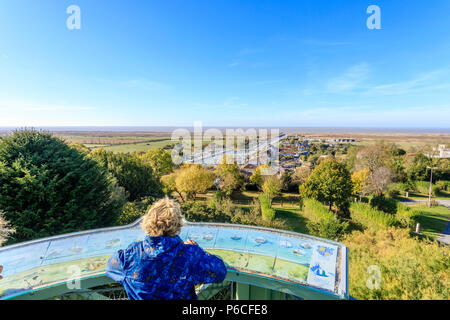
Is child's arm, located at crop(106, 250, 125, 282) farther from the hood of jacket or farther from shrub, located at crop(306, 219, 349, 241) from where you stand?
shrub, located at crop(306, 219, 349, 241)

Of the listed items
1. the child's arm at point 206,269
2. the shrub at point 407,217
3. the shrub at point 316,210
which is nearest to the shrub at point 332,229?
the shrub at point 316,210

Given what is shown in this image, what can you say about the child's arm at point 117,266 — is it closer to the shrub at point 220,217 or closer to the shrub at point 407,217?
the shrub at point 220,217

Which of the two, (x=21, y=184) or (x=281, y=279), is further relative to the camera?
(x=21, y=184)

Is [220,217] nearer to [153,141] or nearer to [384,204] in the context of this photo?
[384,204]
